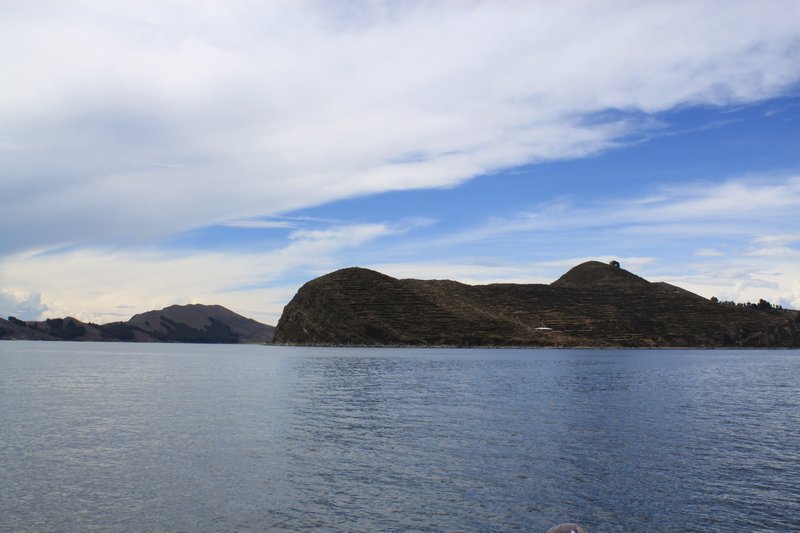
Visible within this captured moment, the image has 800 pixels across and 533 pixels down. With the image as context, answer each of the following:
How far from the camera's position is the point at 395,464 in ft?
104

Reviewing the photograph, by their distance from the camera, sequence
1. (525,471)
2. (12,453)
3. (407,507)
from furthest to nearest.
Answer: (12,453) < (525,471) < (407,507)

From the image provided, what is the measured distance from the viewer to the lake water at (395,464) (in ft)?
75.9

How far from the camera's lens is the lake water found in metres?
23.1

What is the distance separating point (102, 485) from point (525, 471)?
64.2ft

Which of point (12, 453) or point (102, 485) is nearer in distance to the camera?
point (102, 485)

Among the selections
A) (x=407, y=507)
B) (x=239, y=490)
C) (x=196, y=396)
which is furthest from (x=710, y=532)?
(x=196, y=396)

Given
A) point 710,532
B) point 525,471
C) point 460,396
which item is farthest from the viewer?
point 460,396

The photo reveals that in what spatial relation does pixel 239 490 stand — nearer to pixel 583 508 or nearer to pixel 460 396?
pixel 583 508

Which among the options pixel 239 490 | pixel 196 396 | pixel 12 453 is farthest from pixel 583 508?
pixel 196 396

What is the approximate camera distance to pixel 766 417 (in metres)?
50.7

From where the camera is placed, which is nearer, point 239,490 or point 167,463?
point 239,490

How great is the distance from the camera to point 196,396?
215ft

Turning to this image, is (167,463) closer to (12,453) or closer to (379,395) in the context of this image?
A: (12,453)

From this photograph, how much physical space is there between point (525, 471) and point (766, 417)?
31700 millimetres
